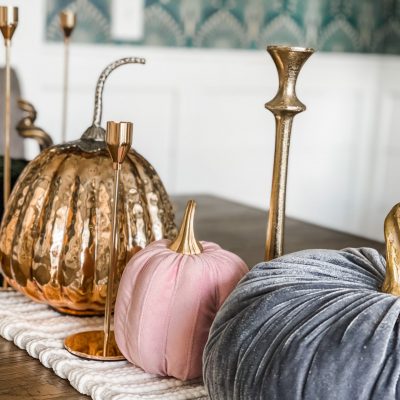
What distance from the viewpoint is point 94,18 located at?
3076mm

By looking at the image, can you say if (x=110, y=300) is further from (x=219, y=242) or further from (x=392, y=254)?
(x=219, y=242)

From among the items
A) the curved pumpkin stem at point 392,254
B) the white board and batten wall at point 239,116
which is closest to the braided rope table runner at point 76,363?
the curved pumpkin stem at point 392,254

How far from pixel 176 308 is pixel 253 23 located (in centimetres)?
281

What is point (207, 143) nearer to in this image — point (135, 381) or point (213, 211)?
point (213, 211)

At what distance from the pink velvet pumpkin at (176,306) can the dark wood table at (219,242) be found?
3.2 inches

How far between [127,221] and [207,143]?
98.6 inches

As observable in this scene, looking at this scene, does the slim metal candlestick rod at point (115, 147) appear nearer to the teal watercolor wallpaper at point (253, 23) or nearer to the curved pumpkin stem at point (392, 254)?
the curved pumpkin stem at point (392, 254)

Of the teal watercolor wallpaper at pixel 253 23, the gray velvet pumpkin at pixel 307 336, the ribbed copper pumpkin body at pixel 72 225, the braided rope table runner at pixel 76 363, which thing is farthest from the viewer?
the teal watercolor wallpaper at pixel 253 23

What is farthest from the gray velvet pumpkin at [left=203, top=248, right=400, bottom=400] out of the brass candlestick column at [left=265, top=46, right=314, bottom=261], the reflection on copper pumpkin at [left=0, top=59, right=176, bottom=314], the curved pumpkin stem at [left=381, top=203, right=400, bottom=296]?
the reflection on copper pumpkin at [left=0, top=59, right=176, bottom=314]

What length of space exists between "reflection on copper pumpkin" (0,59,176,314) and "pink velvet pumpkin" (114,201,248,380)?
0.14 meters

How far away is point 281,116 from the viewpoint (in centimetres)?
84

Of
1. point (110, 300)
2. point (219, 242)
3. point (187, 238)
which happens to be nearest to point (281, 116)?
point (187, 238)

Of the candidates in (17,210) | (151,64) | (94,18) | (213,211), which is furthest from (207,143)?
(17,210)

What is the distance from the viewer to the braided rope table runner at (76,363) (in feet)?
2.63
